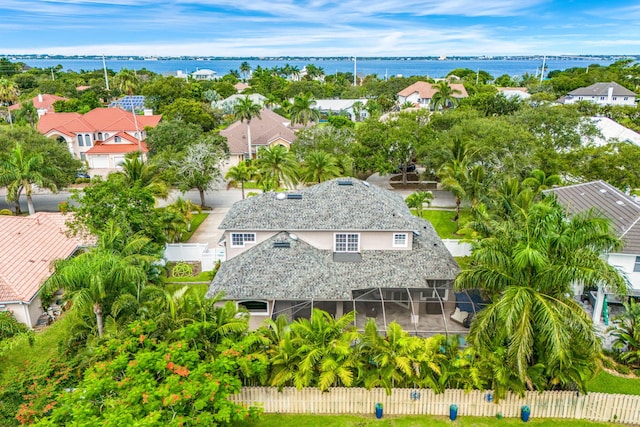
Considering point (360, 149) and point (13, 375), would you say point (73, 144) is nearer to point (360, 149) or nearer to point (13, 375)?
point (360, 149)

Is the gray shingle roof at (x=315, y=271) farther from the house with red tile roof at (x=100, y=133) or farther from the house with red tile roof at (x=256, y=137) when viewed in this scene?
the house with red tile roof at (x=100, y=133)

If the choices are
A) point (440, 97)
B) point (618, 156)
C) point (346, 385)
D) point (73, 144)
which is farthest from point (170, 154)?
point (440, 97)

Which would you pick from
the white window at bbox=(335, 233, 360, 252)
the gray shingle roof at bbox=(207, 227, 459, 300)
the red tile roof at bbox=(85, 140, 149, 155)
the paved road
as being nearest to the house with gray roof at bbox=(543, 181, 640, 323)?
the gray shingle roof at bbox=(207, 227, 459, 300)

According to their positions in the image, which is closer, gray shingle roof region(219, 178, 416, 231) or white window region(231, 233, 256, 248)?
gray shingle roof region(219, 178, 416, 231)

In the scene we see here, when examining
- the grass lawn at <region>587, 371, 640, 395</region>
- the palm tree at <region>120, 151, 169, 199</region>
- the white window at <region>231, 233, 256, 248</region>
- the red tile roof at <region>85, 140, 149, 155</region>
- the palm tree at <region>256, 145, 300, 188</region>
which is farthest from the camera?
the red tile roof at <region>85, 140, 149, 155</region>

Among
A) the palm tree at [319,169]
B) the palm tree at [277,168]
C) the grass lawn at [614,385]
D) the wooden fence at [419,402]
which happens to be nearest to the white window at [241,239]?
the wooden fence at [419,402]

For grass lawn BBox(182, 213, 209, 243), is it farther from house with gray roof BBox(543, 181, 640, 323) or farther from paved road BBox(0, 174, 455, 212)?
house with gray roof BBox(543, 181, 640, 323)

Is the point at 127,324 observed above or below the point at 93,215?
below
